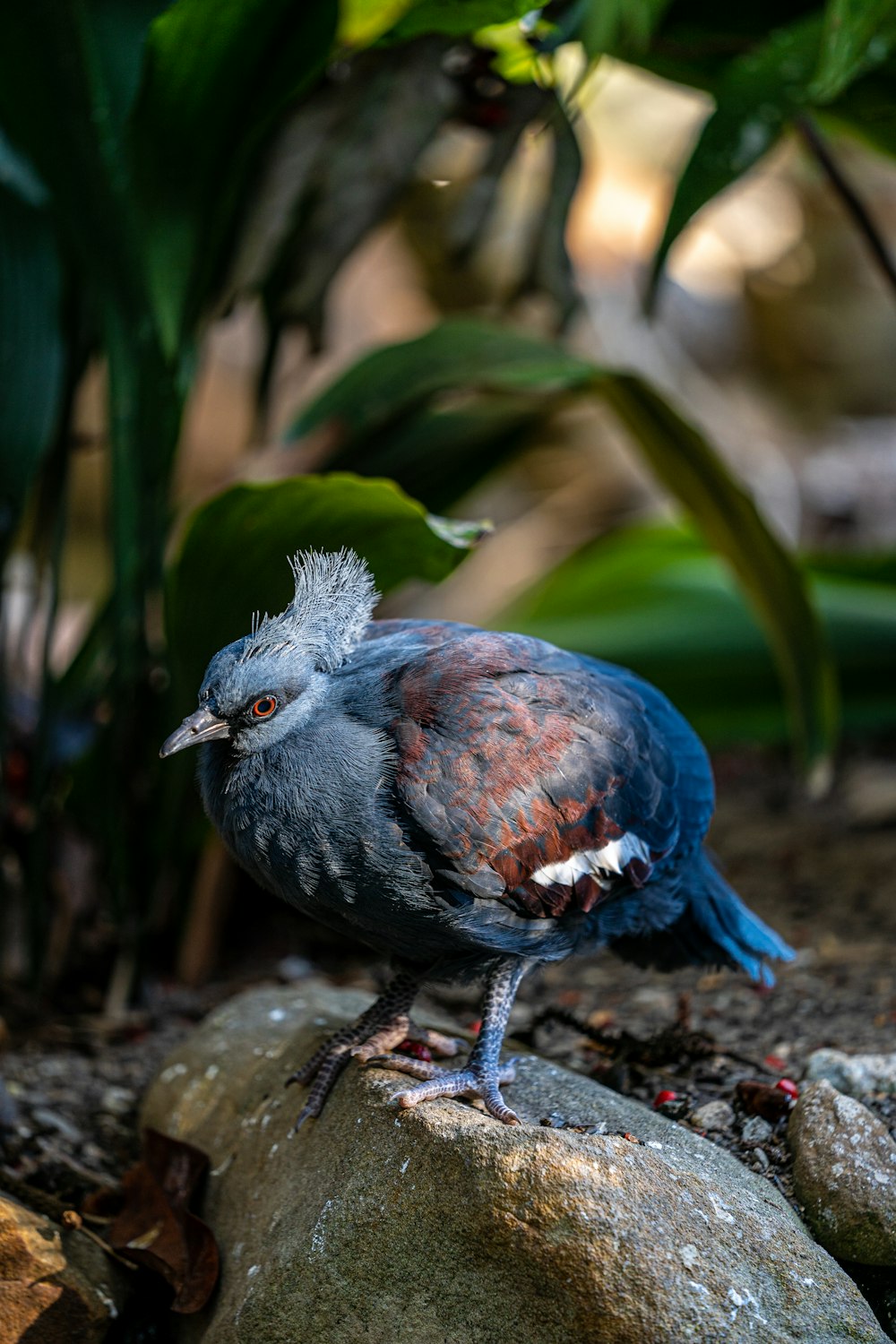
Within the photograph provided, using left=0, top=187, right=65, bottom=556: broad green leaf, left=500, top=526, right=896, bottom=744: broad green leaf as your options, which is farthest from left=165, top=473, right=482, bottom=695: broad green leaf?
left=500, top=526, right=896, bottom=744: broad green leaf

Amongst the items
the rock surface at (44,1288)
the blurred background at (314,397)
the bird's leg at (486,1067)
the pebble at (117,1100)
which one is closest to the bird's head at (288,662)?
the blurred background at (314,397)

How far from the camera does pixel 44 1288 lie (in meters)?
1.71

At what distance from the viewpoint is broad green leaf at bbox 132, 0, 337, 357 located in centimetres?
214

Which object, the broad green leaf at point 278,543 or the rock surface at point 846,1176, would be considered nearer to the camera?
the rock surface at point 846,1176

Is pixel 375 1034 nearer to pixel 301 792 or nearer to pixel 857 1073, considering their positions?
pixel 301 792

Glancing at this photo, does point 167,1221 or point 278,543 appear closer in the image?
point 167,1221

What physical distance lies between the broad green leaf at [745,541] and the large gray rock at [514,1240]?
1346mm

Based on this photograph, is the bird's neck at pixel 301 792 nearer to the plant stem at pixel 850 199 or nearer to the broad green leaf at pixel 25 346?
the broad green leaf at pixel 25 346

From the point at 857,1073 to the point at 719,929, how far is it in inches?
12.4

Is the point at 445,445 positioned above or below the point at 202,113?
Result: below

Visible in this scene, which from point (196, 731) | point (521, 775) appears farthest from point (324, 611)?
point (521, 775)

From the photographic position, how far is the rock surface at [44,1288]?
1.68 m

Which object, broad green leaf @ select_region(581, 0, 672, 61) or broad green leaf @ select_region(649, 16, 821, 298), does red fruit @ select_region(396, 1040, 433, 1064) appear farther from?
broad green leaf @ select_region(581, 0, 672, 61)

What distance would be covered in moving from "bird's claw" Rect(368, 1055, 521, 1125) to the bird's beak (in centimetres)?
58
